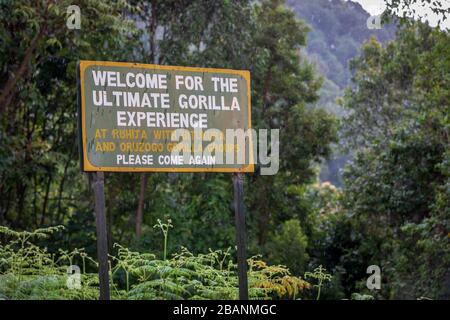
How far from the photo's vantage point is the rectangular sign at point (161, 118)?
5105 mm

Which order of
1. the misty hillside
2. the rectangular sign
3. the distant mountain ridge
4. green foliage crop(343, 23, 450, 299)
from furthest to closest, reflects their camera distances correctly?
the distant mountain ridge
the misty hillside
green foliage crop(343, 23, 450, 299)
the rectangular sign

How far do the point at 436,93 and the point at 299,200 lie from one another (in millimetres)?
6819

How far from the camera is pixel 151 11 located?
1630 centimetres

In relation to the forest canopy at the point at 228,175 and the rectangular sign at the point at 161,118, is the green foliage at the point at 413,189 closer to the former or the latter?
the forest canopy at the point at 228,175

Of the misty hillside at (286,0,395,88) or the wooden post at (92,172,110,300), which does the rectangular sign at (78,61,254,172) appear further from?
the misty hillside at (286,0,395,88)

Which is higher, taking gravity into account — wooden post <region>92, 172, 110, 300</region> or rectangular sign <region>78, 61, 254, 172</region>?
rectangular sign <region>78, 61, 254, 172</region>

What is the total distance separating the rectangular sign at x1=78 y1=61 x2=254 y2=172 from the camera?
511 cm

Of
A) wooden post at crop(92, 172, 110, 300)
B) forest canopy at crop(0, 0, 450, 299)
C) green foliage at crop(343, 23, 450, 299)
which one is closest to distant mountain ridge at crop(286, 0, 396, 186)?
forest canopy at crop(0, 0, 450, 299)

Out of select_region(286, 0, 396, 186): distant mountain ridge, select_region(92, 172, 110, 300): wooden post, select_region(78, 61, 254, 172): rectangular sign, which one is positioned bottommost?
select_region(92, 172, 110, 300): wooden post

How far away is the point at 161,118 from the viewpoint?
5.25 meters

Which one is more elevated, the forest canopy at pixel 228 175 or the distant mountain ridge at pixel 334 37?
the distant mountain ridge at pixel 334 37

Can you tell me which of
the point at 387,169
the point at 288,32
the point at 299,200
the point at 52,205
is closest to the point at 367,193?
the point at 387,169

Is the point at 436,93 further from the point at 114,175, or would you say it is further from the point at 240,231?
the point at 240,231

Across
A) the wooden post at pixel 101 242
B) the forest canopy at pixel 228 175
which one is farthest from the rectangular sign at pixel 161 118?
the forest canopy at pixel 228 175
